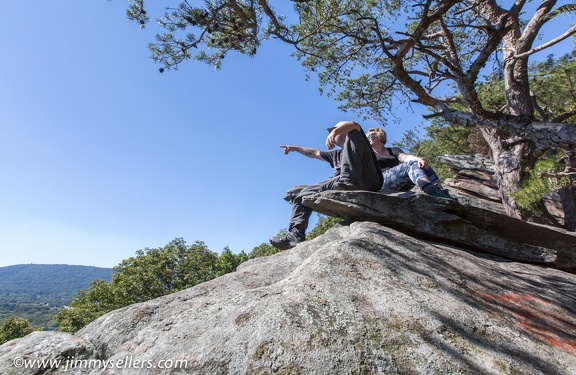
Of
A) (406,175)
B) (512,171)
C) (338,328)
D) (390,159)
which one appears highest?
(390,159)

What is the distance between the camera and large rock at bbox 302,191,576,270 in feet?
15.5

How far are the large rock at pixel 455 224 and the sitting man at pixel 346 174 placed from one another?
33 cm

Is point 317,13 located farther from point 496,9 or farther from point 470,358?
point 470,358

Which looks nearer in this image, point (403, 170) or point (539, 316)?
point (539, 316)

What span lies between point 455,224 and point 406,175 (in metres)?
1.22

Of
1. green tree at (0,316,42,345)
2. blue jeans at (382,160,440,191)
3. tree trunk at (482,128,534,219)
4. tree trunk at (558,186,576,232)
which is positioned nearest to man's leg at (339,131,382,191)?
blue jeans at (382,160,440,191)

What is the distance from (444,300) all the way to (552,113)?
13.0 m

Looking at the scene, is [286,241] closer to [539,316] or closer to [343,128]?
[343,128]

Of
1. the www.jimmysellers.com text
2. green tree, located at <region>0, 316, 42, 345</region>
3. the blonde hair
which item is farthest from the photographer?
green tree, located at <region>0, 316, 42, 345</region>

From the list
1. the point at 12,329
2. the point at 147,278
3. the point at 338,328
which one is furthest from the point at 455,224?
the point at 12,329

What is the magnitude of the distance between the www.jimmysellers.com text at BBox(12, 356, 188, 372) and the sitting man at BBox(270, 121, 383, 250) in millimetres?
3040

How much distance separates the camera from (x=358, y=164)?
5.02 metres

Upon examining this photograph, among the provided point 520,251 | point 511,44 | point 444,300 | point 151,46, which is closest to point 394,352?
point 444,300

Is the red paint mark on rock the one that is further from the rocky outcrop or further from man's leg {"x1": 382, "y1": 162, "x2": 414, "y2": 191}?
the rocky outcrop
